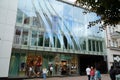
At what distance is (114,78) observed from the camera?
8344 millimetres

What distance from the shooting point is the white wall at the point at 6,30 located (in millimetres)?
18062

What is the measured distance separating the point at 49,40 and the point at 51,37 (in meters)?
0.62

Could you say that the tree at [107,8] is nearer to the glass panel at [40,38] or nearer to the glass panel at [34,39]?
the glass panel at [34,39]

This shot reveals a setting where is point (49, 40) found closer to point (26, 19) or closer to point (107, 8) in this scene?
point (26, 19)

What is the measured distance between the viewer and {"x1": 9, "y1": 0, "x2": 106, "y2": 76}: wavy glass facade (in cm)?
2155

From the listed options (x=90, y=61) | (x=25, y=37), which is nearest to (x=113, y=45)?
(x=90, y=61)

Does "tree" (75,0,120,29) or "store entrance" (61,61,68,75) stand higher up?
"tree" (75,0,120,29)

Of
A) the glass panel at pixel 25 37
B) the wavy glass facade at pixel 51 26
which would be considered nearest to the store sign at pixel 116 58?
the wavy glass facade at pixel 51 26

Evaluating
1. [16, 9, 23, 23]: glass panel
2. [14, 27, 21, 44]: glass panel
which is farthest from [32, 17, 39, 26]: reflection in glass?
[14, 27, 21, 44]: glass panel

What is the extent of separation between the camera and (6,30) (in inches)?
743

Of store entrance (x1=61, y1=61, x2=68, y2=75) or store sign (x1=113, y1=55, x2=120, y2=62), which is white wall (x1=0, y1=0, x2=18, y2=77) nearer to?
store entrance (x1=61, y1=61, x2=68, y2=75)

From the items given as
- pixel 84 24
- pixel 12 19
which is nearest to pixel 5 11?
pixel 12 19

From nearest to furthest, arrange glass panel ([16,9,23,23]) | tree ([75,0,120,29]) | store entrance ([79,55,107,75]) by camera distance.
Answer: tree ([75,0,120,29])
glass panel ([16,9,23,23])
store entrance ([79,55,107,75])

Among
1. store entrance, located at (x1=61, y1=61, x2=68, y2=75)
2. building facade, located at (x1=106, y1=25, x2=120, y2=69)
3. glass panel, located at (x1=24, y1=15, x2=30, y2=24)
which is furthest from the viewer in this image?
building facade, located at (x1=106, y1=25, x2=120, y2=69)
